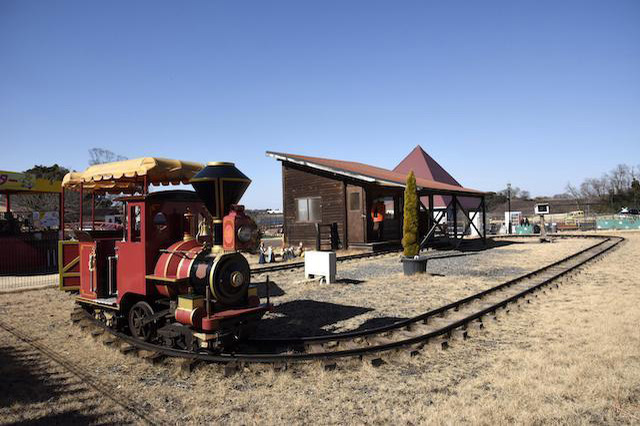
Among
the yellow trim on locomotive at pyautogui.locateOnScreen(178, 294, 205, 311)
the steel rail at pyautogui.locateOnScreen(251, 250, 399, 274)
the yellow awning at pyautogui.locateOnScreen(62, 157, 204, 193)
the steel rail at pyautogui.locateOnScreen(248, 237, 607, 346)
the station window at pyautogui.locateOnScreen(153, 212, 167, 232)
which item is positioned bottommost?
the steel rail at pyautogui.locateOnScreen(248, 237, 607, 346)

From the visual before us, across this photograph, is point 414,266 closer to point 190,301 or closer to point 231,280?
point 231,280

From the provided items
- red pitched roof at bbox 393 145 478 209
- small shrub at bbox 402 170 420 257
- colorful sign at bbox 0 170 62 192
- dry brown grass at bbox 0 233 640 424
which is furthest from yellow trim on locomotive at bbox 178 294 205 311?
red pitched roof at bbox 393 145 478 209

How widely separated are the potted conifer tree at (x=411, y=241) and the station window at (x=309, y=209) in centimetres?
952

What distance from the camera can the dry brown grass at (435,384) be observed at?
14.2 feet

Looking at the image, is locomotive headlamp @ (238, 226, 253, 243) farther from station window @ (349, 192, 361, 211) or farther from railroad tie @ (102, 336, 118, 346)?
station window @ (349, 192, 361, 211)

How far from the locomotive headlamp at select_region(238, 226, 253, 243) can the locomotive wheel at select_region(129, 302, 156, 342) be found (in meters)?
2.06

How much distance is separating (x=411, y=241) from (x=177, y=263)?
8882 mm

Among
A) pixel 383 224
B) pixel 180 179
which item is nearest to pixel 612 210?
pixel 383 224

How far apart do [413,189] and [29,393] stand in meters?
11.8

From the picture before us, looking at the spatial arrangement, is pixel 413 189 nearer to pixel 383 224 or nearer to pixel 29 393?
pixel 383 224

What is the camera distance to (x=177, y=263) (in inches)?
250

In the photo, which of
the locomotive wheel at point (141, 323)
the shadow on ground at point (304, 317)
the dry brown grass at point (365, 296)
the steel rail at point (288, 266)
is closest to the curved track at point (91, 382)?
the locomotive wheel at point (141, 323)

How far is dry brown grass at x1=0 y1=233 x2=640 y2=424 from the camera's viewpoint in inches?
171

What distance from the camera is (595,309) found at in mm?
8664
